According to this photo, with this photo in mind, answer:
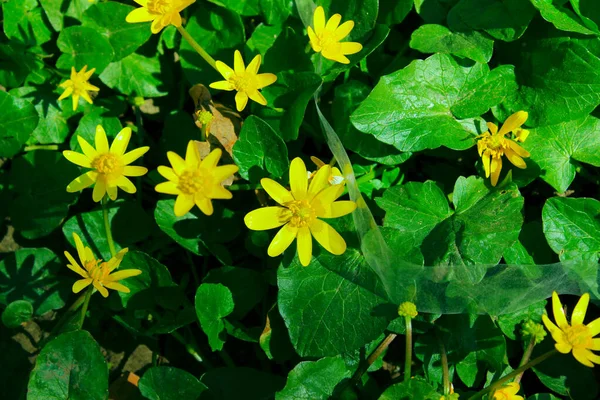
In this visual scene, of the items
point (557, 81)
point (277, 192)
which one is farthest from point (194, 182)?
point (557, 81)

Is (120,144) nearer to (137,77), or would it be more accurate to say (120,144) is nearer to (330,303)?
(137,77)

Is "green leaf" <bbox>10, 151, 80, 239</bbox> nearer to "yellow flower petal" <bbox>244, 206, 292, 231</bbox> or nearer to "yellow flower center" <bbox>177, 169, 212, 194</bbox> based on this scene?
"yellow flower center" <bbox>177, 169, 212, 194</bbox>

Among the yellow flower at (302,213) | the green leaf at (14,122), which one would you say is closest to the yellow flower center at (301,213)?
the yellow flower at (302,213)

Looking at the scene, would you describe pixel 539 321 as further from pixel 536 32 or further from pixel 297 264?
pixel 536 32

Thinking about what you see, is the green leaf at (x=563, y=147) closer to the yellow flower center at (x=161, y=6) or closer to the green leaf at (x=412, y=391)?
the green leaf at (x=412, y=391)

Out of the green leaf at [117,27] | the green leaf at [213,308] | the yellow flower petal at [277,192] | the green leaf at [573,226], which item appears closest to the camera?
the yellow flower petal at [277,192]


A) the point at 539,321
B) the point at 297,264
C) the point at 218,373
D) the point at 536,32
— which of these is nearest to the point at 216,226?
the point at 297,264

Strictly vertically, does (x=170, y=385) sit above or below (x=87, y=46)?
below
